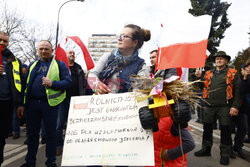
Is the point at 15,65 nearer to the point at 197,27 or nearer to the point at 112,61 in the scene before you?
the point at 112,61

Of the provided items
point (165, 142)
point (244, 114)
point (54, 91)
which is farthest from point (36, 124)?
point (244, 114)

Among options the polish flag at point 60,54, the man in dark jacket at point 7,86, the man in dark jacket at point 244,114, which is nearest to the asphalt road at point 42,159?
the man in dark jacket at point 244,114

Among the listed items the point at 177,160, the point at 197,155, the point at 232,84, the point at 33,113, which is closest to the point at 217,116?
the point at 232,84

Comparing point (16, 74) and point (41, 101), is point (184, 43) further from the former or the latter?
point (16, 74)

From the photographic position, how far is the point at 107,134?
1.25m

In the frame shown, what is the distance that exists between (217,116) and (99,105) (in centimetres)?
292

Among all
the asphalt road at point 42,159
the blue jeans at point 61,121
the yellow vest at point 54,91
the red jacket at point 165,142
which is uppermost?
the yellow vest at point 54,91

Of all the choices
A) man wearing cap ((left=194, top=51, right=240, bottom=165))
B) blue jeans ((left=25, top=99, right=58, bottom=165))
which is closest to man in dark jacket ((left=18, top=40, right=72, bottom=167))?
blue jeans ((left=25, top=99, right=58, bottom=165))

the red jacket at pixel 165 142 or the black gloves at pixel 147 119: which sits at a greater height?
the black gloves at pixel 147 119

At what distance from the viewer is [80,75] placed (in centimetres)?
386

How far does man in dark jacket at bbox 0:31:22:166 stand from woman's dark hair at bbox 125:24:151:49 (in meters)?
1.97

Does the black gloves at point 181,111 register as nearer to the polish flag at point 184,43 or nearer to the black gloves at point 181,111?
the black gloves at point 181,111

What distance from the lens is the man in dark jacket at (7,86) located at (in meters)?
2.44

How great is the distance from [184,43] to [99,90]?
0.76 m
